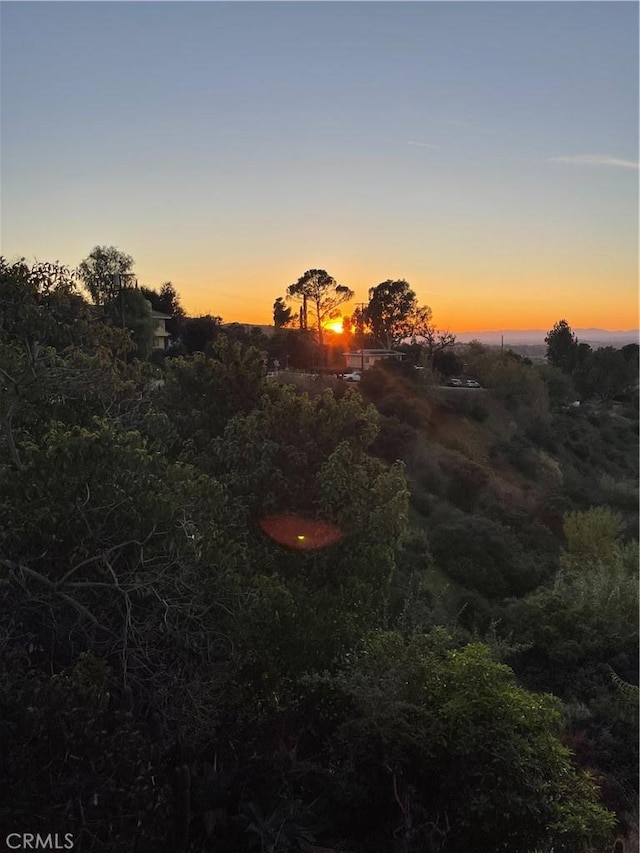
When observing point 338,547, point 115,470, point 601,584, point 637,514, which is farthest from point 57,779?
point 637,514

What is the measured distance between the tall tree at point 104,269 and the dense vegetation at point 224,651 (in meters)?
16.0

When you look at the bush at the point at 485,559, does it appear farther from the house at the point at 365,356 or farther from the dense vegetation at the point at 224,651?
the house at the point at 365,356

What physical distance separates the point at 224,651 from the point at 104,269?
21279mm

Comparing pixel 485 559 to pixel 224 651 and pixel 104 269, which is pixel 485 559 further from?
pixel 104 269

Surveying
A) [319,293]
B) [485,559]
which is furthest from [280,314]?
[485,559]

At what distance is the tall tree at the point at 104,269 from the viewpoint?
22277 mm

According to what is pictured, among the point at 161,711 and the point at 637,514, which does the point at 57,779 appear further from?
the point at 637,514

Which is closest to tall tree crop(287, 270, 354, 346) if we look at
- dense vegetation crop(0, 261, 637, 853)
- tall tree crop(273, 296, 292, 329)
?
tall tree crop(273, 296, 292, 329)

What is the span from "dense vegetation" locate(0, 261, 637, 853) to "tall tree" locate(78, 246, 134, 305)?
52.4 feet

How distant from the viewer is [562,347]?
163 feet

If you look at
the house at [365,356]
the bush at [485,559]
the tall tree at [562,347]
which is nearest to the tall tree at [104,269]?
the bush at [485,559]

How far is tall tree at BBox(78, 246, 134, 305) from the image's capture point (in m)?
22.3

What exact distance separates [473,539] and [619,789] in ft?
33.3

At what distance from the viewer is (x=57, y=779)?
14.2 ft
